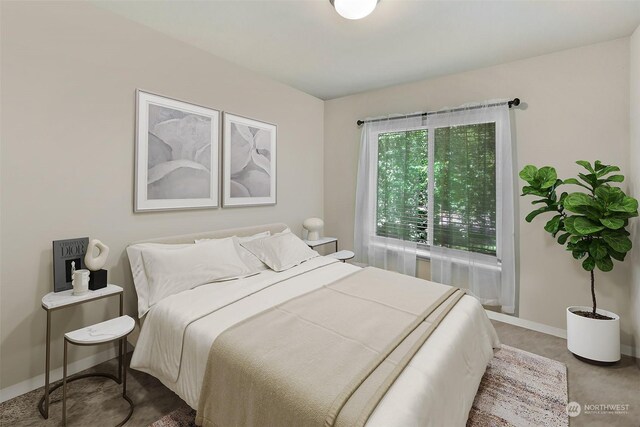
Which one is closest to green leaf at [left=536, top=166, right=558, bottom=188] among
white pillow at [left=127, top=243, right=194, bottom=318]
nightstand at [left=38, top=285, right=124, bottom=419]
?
white pillow at [left=127, top=243, right=194, bottom=318]

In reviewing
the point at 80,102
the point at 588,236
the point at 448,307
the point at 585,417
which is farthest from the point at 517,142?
the point at 80,102

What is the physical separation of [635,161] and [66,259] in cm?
428

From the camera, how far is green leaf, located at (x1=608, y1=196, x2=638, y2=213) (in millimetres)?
2104

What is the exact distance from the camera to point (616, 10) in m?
2.10

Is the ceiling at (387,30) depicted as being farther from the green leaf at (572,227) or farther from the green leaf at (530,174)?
the green leaf at (572,227)

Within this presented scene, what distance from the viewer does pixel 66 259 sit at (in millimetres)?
1994

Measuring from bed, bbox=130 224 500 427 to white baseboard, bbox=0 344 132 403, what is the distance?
64cm

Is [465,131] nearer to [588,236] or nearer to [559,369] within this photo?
[588,236]

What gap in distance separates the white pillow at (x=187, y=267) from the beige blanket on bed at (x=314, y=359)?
2.37 feet

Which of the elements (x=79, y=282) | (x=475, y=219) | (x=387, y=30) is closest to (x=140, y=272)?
(x=79, y=282)

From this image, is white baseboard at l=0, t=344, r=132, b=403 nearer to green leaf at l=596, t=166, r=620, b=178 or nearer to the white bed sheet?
the white bed sheet

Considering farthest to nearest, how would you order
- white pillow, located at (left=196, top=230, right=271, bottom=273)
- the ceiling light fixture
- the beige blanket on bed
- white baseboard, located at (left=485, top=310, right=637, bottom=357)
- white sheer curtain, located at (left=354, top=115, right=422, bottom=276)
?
white sheer curtain, located at (left=354, top=115, right=422, bottom=276)
white baseboard, located at (left=485, top=310, right=637, bottom=357)
white pillow, located at (left=196, top=230, right=271, bottom=273)
the ceiling light fixture
the beige blanket on bed

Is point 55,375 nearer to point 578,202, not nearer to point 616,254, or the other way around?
point 578,202

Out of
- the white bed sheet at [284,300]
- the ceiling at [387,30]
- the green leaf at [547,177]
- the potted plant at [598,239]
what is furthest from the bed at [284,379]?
the ceiling at [387,30]
